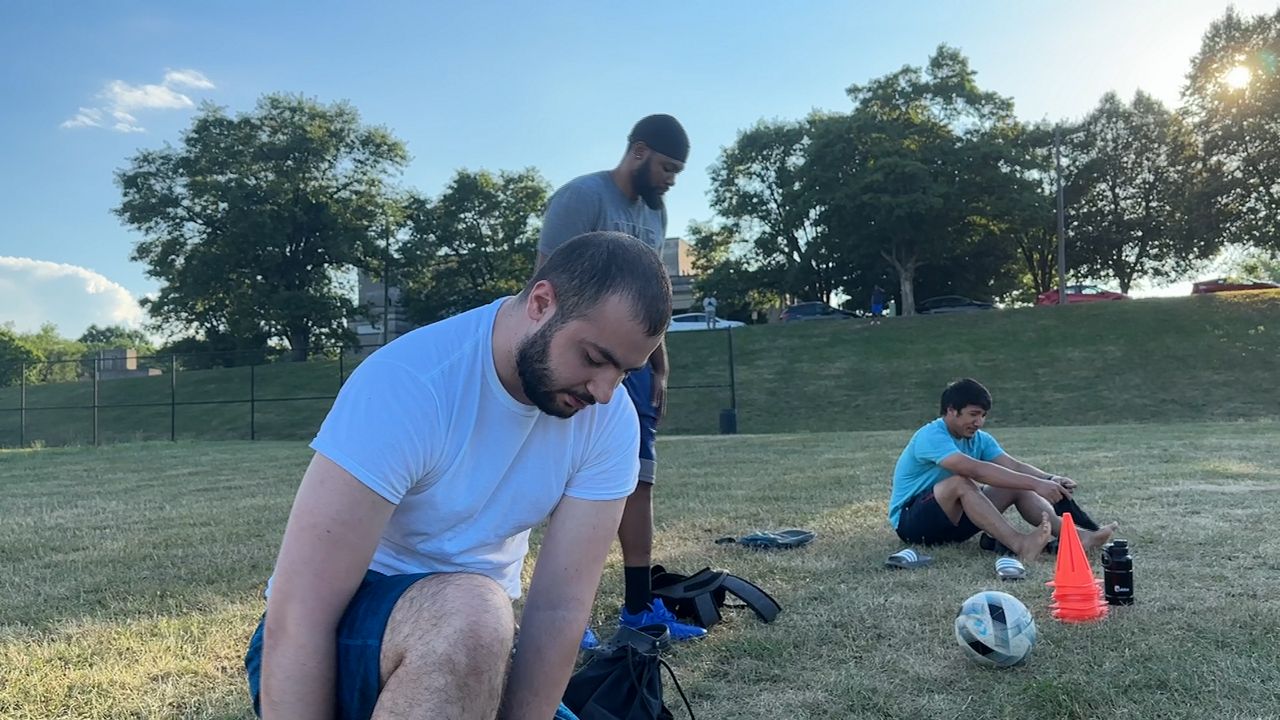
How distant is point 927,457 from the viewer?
4.61 metres

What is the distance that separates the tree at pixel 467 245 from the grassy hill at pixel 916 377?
9.95 meters

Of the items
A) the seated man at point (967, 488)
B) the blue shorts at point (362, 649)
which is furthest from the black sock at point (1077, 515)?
the blue shorts at point (362, 649)

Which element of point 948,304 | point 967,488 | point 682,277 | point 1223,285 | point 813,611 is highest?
point 682,277

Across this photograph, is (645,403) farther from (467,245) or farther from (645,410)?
(467,245)

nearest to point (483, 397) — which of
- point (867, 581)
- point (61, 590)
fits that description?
point (867, 581)

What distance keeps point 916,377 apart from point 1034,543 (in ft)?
65.2

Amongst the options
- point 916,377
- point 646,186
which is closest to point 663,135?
point 646,186

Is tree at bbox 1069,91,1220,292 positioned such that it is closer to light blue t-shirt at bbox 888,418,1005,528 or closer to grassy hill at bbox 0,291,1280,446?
grassy hill at bbox 0,291,1280,446

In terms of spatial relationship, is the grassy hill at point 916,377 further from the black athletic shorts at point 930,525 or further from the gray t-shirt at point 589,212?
the gray t-shirt at point 589,212

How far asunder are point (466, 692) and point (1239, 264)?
5108cm

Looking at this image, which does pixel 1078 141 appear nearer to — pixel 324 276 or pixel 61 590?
pixel 324 276

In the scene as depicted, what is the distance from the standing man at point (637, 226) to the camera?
11.0 ft

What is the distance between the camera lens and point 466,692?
4.68 feet

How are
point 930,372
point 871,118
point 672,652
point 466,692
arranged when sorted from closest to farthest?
point 466,692, point 672,652, point 930,372, point 871,118
